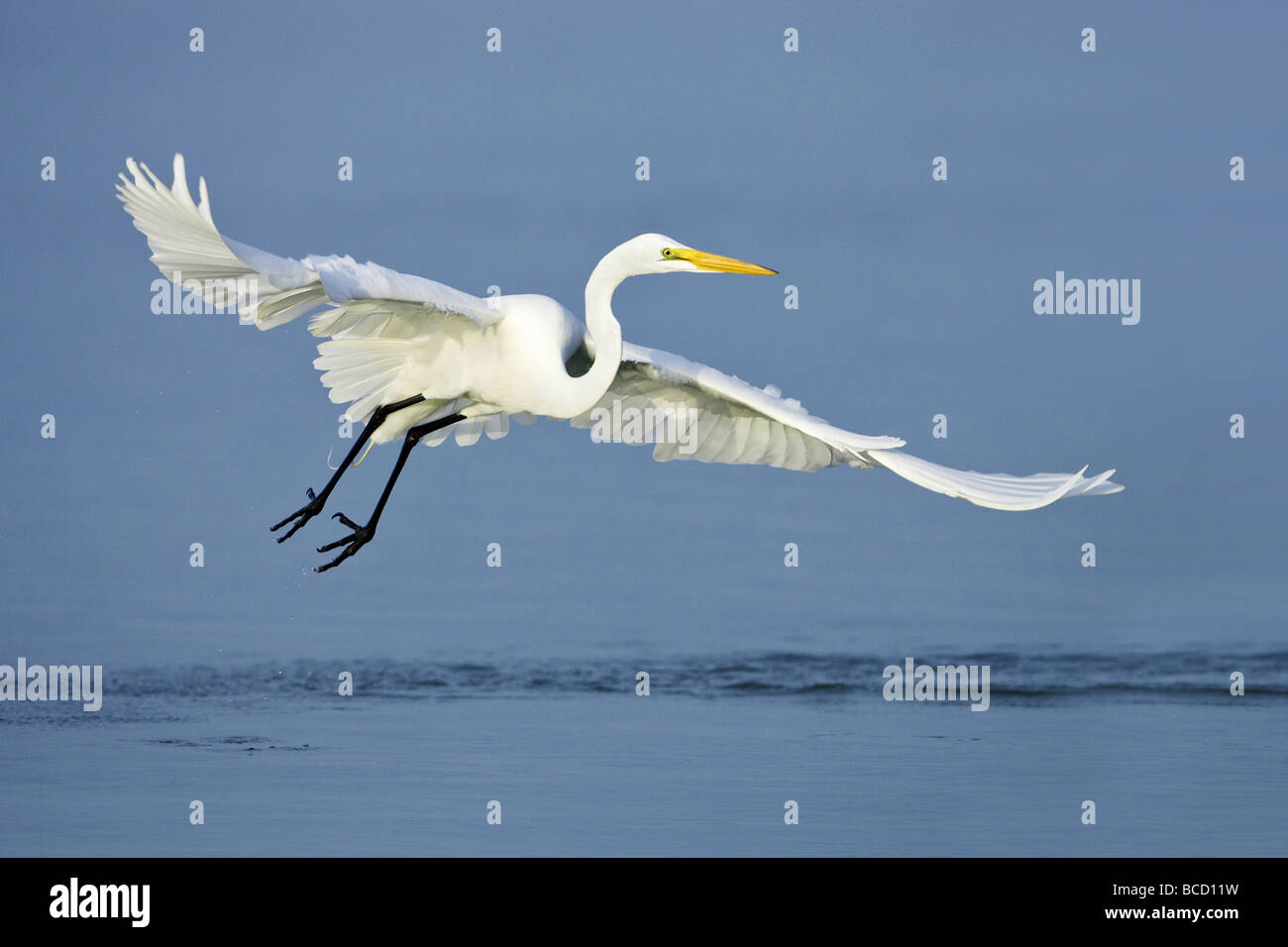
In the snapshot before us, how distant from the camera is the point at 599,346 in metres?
12.6

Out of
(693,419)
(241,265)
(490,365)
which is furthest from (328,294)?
(693,419)

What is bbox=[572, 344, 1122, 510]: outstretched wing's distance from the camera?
12.5 meters

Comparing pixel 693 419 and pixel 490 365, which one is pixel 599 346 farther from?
pixel 693 419

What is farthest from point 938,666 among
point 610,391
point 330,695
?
point 610,391

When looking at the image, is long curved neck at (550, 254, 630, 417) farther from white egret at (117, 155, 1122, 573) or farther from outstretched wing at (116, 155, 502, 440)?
outstretched wing at (116, 155, 502, 440)

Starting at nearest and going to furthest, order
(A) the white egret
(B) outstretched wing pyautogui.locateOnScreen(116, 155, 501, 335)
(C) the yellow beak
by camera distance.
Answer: (B) outstretched wing pyautogui.locateOnScreen(116, 155, 501, 335)
(A) the white egret
(C) the yellow beak

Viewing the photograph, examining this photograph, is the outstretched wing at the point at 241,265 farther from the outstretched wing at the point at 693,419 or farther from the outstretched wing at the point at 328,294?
the outstretched wing at the point at 693,419

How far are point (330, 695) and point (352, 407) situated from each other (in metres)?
6.57

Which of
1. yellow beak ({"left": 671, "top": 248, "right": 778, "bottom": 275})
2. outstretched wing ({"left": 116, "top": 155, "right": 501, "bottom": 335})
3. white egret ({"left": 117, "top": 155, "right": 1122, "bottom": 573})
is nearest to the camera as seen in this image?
outstretched wing ({"left": 116, "top": 155, "right": 501, "bottom": 335})

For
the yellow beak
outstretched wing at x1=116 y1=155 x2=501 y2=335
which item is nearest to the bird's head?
the yellow beak

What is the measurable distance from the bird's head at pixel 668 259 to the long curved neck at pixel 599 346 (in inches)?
4.7

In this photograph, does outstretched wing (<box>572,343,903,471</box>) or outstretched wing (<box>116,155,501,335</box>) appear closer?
outstretched wing (<box>116,155,501,335</box>)

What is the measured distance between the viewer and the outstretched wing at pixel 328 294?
9.99m

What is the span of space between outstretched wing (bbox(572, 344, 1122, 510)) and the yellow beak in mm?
1004
